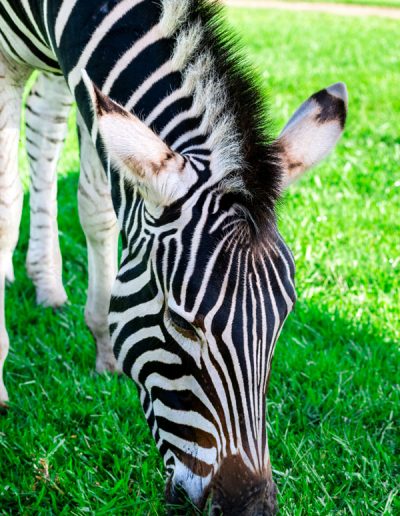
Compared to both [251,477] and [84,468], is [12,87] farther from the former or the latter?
[251,477]

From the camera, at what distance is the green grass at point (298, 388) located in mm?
3014

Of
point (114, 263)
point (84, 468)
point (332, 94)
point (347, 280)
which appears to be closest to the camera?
point (332, 94)

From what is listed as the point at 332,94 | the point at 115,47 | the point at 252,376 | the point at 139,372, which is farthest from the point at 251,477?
the point at 115,47

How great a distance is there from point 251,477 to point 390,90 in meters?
8.75

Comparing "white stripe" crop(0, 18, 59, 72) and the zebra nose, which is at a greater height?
"white stripe" crop(0, 18, 59, 72)

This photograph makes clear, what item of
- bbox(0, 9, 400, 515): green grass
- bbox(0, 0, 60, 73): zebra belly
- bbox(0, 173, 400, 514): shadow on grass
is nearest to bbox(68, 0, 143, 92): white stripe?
bbox(0, 0, 60, 73): zebra belly

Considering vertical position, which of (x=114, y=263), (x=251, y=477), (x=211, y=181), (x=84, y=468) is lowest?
(x=84, y=468)

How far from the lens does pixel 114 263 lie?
4156 millimetres

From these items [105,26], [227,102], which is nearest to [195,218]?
[227,102]

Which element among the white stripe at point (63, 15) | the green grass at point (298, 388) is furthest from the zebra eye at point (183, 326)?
the white stripe at point (63, 15)

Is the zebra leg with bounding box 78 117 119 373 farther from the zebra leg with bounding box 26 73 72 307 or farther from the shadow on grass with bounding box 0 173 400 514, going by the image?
the zebra leg with bounding box 26 73 72 307

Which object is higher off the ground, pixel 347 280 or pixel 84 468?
pixel 347 280

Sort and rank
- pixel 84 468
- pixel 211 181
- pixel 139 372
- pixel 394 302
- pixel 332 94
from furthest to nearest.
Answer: pixel 394 302 < pixel 84 468 < pixel 332 94 < pixel 139 372 < pixel 211 181

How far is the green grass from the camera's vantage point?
119 inches
